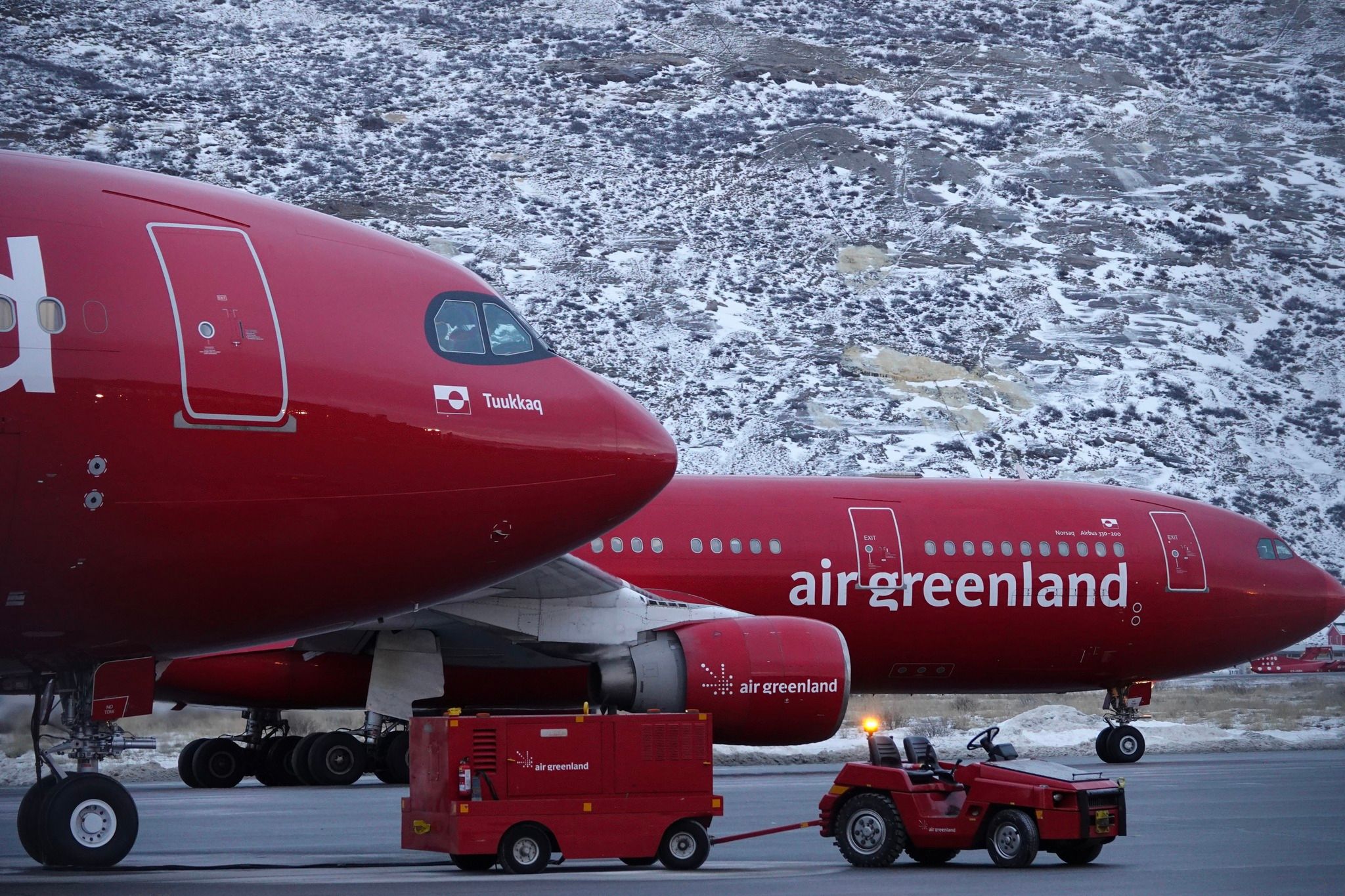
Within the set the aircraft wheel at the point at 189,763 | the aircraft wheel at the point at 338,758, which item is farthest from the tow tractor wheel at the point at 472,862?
the aircraft wheel at the point at 189,763

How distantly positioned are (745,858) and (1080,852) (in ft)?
7.54

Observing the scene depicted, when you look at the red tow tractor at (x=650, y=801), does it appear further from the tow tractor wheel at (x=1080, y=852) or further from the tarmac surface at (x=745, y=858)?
the tarmac surface at (x=745, y=858)

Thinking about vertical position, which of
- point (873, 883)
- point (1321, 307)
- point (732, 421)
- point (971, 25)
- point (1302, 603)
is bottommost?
point (873, 883)

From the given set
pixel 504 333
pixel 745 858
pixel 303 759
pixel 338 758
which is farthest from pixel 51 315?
pixel 303 759

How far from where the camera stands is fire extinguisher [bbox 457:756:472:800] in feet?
35.7

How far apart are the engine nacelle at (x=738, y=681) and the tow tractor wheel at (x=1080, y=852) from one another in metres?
3.63

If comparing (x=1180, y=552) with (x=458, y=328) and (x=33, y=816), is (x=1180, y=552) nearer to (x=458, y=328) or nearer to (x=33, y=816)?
(x=458, y=328)

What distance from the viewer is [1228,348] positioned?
6694 centimetres

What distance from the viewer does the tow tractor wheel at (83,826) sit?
10445mm

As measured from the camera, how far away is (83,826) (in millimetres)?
10484

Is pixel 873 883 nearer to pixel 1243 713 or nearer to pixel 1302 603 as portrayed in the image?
pixel 1302 603

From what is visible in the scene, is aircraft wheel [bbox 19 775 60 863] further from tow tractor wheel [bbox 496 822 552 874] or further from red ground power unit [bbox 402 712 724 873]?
tow tractor wheel [bbox 496 822 552 874]

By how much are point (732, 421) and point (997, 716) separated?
26.2 metres

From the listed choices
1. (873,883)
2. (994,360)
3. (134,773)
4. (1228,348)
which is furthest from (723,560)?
(1228,348)
